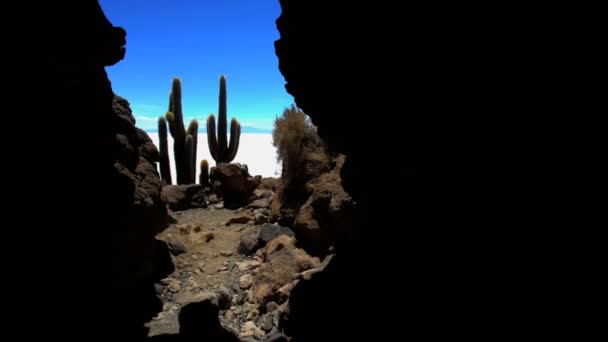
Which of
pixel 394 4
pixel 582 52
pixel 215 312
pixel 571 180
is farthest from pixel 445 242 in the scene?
pixel 215 312

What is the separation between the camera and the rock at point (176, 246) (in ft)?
20.5

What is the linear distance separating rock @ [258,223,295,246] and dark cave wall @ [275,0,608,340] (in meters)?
2.86

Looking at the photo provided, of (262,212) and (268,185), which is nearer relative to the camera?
(262,212)

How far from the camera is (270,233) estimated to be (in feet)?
21.4

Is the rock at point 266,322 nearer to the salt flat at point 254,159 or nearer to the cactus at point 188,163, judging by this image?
the salt flat at point 254,159

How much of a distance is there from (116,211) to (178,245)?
7.89ft

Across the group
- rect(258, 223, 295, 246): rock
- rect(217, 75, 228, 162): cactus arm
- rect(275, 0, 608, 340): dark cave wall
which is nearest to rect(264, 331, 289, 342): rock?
rect(275, 0, 608, 340): dark cave wall

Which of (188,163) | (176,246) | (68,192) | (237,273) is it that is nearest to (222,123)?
(188,163)

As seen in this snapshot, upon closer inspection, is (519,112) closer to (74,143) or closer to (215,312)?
(215,312)

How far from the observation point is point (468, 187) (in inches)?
103

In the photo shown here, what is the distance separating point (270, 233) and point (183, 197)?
4206 mm

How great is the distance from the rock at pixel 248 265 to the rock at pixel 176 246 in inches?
44.1

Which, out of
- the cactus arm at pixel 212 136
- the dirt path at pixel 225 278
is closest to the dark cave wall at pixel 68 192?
the dirt path at pixel 225 278

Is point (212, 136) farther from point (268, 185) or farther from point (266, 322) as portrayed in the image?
point (266, 322)
